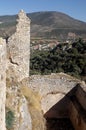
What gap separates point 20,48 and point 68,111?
5213 millimetres

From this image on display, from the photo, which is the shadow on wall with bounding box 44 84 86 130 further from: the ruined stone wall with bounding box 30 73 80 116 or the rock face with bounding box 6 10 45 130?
the rock face with bounding box 6 10 45 130

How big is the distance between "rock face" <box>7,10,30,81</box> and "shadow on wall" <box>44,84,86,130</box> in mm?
3217

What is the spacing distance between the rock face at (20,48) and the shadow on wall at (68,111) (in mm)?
3217

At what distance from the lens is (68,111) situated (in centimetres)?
2041

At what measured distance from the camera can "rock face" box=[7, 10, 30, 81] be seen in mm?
17734

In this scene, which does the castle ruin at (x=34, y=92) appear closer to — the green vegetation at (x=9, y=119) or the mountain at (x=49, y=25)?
the green vegetation at (x=9, y=119)

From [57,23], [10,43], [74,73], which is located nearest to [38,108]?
[10,43]

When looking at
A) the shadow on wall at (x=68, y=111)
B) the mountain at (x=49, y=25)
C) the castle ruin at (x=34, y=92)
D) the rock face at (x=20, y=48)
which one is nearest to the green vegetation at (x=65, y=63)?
the shadow on wall at (x=68, y=111)

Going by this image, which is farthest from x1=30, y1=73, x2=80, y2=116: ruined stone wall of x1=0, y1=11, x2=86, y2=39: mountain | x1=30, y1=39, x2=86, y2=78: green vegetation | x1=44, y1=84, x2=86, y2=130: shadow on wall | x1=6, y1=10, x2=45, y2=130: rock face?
x1=0, y1=11, x2=86, y2=39: mountain

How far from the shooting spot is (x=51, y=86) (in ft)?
65.7

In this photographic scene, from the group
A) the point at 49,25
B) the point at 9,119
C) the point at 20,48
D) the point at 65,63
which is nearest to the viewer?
the point at 9,119

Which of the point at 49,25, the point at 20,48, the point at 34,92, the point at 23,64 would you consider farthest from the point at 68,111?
the point at 49,25

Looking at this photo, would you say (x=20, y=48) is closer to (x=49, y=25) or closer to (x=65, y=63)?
(x=65, y=63)

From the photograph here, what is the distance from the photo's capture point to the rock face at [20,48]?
17734mm
